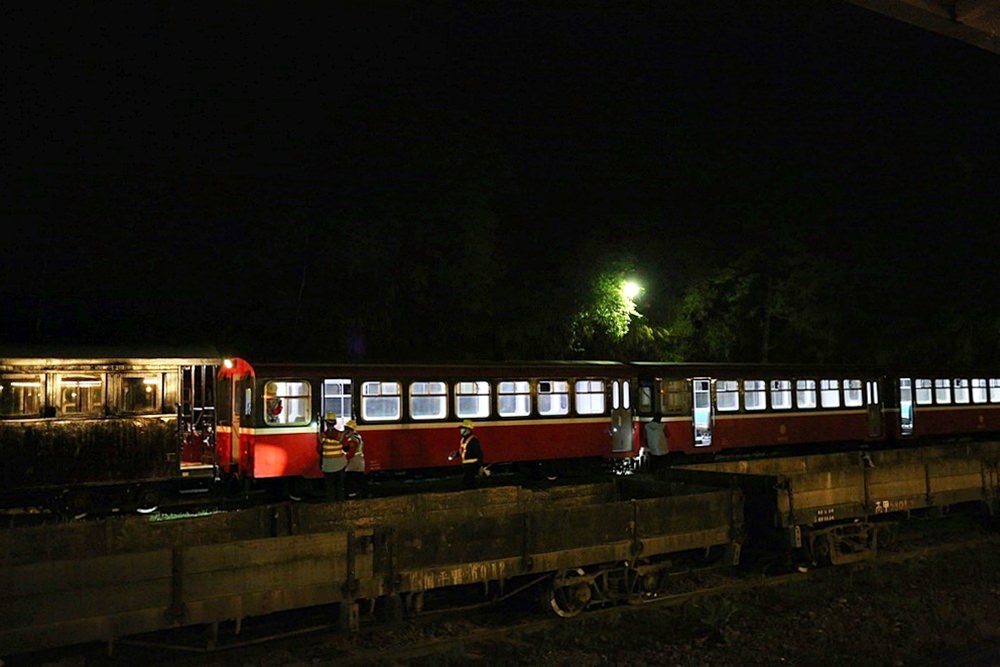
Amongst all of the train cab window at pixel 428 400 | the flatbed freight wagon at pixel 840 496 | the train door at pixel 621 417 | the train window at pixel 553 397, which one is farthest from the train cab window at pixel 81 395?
the train door at pixel 621 417

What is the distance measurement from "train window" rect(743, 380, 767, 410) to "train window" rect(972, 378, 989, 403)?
9.79 metres

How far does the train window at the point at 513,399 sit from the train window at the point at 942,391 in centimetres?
1440

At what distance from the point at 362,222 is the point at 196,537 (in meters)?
15.5

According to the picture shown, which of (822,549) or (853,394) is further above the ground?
(853,394)

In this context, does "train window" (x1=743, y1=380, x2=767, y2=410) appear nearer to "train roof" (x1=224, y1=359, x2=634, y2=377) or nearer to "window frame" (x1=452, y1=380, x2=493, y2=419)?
"train roof" (x1=224, y1=359, x2=634, y2=377)

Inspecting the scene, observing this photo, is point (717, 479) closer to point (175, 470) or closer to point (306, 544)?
point (306, 544)

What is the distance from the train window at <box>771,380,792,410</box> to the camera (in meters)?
21.0

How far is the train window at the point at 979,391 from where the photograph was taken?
2634 centimetres

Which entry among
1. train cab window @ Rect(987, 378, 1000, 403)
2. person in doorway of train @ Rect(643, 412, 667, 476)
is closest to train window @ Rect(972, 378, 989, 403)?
train cab window @ Rect(987, 378, 1000, 403)

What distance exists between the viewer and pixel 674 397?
1931cm

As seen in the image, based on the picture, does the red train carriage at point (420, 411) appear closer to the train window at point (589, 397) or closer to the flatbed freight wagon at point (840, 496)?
the train window at point (589, 397)

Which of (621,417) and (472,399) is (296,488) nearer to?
(472,399)

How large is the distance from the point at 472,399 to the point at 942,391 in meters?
16.1

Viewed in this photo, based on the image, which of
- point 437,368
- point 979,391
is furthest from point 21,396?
point 979,391
